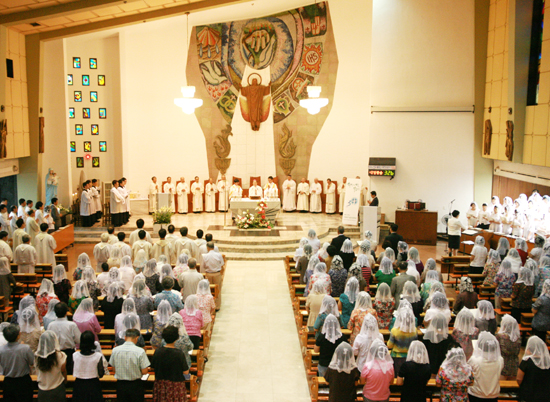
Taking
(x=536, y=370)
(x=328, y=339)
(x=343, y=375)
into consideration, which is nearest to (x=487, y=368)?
(x=536, y=370)

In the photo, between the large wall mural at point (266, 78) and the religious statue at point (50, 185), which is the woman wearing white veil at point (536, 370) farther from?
the large wall mural at point (266, 78)

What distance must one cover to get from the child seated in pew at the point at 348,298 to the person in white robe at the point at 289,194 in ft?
37.8

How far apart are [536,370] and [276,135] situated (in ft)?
46.9

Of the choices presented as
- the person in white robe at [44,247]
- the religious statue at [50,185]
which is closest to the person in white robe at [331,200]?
the religious statue at [50,185]

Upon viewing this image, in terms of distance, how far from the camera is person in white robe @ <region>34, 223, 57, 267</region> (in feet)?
34.7

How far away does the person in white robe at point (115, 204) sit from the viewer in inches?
611

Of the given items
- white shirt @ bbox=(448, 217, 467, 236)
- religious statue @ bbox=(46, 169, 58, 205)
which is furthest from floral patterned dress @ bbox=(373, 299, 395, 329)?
religious statue @ bbox=(46, 169, 58, 205)

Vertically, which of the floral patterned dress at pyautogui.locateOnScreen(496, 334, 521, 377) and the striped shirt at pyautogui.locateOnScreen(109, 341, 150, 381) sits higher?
the striped shirt at pyautogui.locateOnScreen(109, 341, 150, 381)

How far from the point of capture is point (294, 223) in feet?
54.3

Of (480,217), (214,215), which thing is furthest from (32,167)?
(480,217)

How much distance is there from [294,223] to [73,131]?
8431mm

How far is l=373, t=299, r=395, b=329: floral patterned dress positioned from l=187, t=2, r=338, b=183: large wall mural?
1210 cm

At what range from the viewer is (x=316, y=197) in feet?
60.4

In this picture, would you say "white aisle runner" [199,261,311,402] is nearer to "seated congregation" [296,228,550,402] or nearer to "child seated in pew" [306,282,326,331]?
"seated congregation" [296,228,550,402]
